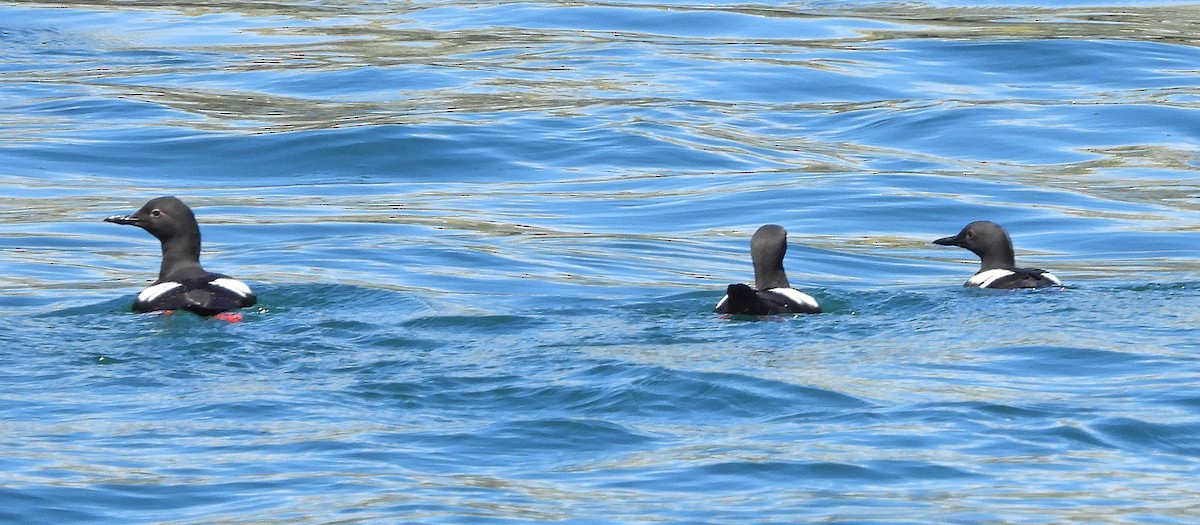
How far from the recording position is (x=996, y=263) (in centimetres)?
1195

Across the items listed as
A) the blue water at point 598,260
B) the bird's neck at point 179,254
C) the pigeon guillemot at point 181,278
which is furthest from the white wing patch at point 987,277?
the bird's neck at point 179,254

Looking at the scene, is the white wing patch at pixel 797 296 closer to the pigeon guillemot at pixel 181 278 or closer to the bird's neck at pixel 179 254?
the pigeon guillemot at pixel 181 278

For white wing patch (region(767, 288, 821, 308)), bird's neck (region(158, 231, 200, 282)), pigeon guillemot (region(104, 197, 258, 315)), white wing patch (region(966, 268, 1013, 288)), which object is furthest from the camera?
white wing patch (region(966, 268, 1013, 288))

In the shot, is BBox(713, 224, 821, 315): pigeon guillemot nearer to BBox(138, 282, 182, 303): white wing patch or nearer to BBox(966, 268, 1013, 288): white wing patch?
BBox(966, 268, 1013, 288): white wing patch

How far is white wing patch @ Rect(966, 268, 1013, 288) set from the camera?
11.4 m

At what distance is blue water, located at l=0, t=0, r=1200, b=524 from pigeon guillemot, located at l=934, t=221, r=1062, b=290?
0.20 metres

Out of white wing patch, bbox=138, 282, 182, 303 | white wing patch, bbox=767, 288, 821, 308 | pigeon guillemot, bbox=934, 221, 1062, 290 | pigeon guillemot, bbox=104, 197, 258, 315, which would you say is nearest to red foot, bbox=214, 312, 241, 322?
pigeon guillemot, bbox=104, 197, 258, 315

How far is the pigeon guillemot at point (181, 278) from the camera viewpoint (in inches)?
405

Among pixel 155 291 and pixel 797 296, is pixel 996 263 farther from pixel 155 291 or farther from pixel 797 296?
pixel 155 291

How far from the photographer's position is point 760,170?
55.9ft

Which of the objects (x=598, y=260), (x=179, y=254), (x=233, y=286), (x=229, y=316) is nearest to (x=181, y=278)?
(x=179, y=254)

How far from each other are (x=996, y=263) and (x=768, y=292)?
79.6 inches

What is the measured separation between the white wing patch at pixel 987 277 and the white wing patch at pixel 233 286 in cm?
415

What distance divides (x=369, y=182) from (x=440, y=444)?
9.23 metres
